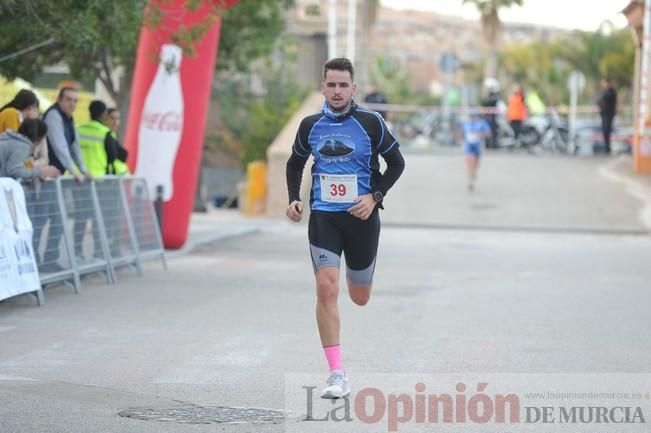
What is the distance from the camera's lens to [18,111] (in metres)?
13.3

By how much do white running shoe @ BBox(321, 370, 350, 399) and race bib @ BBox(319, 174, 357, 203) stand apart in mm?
1052

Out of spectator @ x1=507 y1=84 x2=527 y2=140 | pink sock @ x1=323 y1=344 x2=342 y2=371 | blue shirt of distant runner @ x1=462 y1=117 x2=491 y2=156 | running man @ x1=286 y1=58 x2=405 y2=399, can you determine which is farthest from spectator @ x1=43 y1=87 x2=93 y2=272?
spectator @ x1=507 y1=84 x2=527 y2=140

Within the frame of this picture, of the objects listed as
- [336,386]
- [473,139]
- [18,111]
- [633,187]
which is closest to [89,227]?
[18,111]

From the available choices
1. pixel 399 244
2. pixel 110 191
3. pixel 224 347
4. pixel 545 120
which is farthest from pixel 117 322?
pixel 545 120

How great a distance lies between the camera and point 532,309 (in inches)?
504

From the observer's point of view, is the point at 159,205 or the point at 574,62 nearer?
the point at 159,205

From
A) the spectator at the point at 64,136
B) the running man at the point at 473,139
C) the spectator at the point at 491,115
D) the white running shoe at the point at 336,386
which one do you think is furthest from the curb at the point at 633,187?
the white running shoe at the point at 336,386

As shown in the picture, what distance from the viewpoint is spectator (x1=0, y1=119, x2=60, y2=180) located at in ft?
40.8

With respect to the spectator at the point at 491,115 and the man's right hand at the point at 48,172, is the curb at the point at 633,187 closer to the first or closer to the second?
the spectator at the point at 491,115

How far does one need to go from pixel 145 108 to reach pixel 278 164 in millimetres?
8555

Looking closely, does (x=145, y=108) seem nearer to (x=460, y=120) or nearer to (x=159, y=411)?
(x=159, y=411)

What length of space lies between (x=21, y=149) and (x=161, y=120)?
592 cm

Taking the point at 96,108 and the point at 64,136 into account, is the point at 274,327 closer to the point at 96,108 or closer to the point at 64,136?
the point at 64,136

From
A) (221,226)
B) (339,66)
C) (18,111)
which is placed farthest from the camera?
(221,226)
